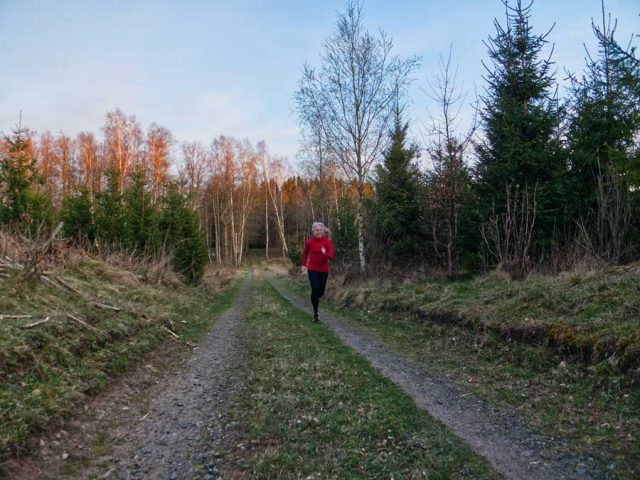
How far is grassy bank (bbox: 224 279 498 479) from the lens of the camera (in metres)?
2.99

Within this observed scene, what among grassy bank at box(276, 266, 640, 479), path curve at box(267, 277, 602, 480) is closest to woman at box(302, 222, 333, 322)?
A: grassy bank at box(276, 266, 640, 479)

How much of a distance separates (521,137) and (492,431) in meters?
13.3

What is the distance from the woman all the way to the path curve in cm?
464

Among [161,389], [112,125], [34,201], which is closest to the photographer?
[161,389]

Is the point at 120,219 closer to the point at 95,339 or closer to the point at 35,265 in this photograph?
the point at 35,265

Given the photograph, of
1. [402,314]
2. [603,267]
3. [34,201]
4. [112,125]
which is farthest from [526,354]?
[112,125]

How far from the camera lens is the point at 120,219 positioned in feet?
59.5

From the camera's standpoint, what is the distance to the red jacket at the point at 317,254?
1045 centimetres

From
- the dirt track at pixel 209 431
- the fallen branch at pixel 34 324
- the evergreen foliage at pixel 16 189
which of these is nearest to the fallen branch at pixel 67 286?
the fallen branch at pixel 34 324

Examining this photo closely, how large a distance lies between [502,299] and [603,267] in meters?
2.07

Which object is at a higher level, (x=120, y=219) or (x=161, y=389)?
(x=120, y=219)

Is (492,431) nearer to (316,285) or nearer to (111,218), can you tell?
(316,285)

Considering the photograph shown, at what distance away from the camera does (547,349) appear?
18.2ft

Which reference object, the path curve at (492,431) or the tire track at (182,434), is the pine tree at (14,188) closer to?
the tire track at (182,434)
